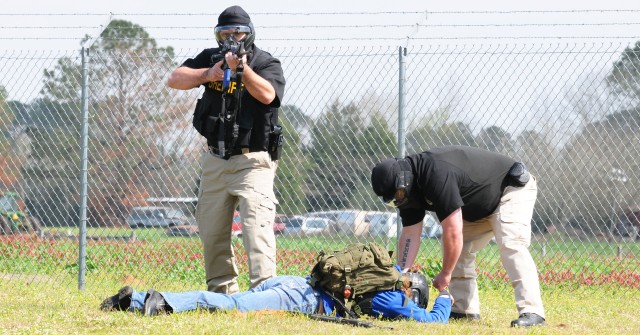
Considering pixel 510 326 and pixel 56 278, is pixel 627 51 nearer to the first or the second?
pixel 510 326

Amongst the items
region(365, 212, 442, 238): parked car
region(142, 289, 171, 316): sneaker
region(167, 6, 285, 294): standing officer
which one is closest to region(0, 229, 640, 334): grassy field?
region(365, 212, 442, 238): parked car

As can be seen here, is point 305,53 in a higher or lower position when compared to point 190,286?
higher

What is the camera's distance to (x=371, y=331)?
5.17 m

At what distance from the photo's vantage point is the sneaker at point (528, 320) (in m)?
5.69

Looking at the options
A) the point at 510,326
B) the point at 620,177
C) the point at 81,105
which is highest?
the point at 81,105

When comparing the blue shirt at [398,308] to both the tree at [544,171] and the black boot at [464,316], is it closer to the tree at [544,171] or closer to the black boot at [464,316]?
the black boot at [464,316]

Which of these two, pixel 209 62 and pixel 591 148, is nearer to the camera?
pixel 209 62

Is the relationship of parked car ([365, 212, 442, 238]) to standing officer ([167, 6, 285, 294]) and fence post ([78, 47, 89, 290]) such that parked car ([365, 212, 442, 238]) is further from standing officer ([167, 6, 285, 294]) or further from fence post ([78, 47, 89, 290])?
fence post ([78, 47, 89, 290])

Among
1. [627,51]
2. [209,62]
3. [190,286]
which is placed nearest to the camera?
[209,62]

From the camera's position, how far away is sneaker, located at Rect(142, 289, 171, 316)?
5.33 m

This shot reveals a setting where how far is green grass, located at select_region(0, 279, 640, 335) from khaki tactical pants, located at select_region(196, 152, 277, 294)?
2.23ft

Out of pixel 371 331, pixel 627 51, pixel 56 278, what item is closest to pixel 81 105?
pixel 56 278

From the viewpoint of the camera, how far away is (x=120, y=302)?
18.4ft

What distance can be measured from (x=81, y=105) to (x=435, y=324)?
12.8 ft
